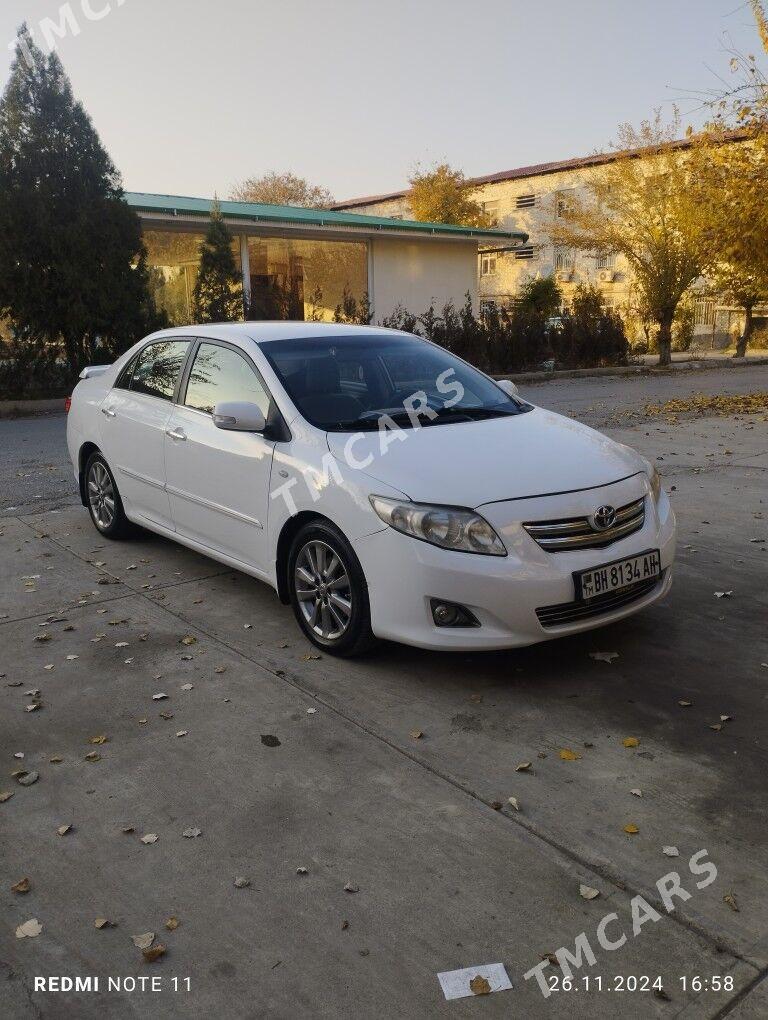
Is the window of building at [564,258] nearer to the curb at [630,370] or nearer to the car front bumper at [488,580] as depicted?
the curb at [630,370]

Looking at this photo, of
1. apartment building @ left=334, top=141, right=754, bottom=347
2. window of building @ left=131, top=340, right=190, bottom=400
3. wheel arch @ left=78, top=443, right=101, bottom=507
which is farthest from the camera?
apartment building @ left=334, top=141, right=754, bottom=347

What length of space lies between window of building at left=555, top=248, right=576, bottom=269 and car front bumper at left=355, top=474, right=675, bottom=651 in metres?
45.0

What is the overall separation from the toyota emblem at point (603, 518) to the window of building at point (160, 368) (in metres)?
2.92

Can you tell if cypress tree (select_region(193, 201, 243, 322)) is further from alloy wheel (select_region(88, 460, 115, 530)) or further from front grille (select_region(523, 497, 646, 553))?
front grille (select_region(523, 497, 646, 553))

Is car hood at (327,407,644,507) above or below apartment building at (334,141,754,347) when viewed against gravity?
below

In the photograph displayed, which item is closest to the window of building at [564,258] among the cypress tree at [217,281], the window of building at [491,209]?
the window of building at [491,209]

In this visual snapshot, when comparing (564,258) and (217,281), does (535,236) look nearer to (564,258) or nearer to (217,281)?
(564,258)

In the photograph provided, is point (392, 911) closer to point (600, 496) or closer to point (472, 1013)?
point (472, 1013)

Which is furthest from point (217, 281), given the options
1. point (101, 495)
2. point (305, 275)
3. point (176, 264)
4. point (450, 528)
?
point (450, 528)

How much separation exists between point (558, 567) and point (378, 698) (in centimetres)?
101

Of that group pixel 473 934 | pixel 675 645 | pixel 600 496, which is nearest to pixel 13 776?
pixel 473 934

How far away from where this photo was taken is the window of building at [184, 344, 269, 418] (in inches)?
197

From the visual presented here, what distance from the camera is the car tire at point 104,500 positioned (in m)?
6.49

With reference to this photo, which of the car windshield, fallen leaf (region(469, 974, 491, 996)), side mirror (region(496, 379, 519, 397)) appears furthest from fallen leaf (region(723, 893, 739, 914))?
side mirror (region(496, 379, 519, 397))
